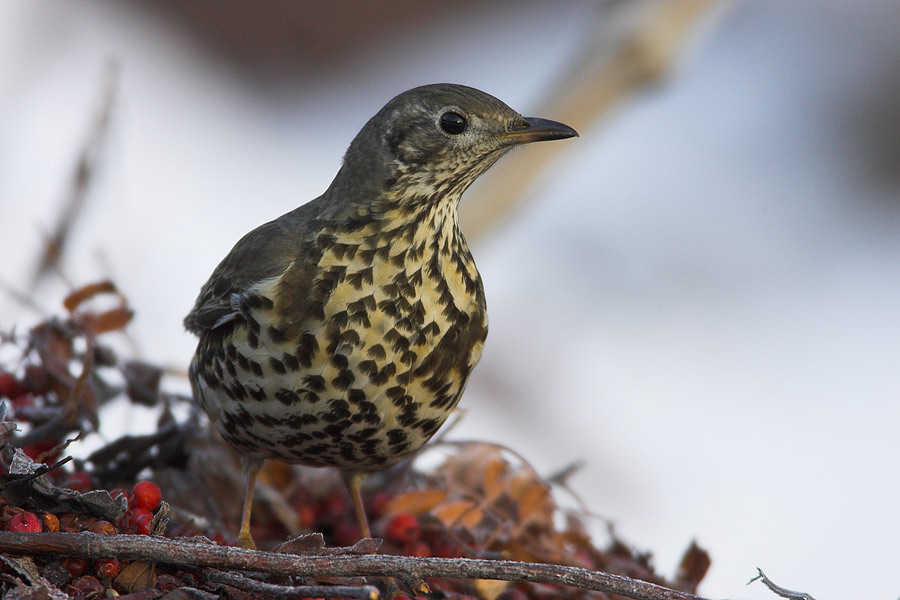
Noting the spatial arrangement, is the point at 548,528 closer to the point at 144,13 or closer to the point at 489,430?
the point at 489,430

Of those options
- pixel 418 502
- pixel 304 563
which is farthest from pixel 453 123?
pixel 304 563

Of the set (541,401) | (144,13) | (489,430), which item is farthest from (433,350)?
(144,13)

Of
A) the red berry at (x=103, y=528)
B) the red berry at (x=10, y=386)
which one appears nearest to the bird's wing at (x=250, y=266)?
the red berry at (x=10, y=386)

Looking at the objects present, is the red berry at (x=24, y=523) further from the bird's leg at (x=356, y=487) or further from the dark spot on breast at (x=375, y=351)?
the bird's leg at (x=356, y=487)

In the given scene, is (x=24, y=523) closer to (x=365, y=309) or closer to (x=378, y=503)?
(x=365, y=309)

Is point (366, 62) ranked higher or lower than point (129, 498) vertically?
higher

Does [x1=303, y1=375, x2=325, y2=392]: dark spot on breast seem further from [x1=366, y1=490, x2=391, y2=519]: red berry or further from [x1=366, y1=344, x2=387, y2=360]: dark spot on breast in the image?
[x1=366, y1=490, x2=391, y2=519]: red berry
